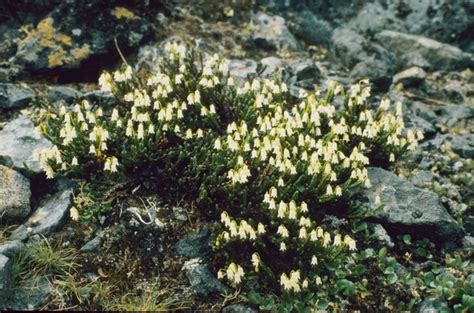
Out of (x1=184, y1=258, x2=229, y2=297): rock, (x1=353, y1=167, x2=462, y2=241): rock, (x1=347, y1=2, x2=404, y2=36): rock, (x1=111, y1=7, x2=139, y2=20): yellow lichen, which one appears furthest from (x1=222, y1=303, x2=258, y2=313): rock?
(x1=347, y1=2, x2=404, y2=36): rock

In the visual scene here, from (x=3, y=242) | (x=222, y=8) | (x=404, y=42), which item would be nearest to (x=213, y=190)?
(x=3, y=242)

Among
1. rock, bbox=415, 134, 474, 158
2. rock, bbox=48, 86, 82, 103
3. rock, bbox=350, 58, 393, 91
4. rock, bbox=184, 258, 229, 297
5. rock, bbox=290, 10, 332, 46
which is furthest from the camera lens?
rock, bbox=290, 10, 332, 46

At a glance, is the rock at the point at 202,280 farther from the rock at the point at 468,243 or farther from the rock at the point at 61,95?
the rock at the point at 61,95

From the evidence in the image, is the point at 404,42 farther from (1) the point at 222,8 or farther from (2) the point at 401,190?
(2) the point at 401,190

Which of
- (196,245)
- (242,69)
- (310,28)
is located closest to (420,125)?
(242,69)

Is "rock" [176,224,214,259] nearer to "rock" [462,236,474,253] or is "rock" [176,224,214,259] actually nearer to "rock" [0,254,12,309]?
"rock" [0,254,12,309]

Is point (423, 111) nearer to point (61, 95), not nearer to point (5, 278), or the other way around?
point (61, 95)
